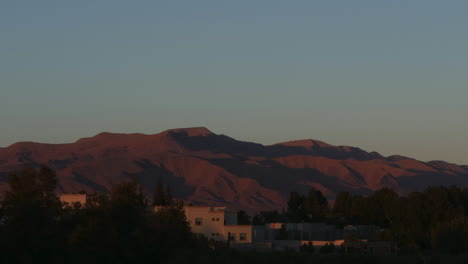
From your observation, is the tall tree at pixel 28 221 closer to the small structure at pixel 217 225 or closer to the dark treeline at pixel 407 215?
the dark treeline at pixel 407 215

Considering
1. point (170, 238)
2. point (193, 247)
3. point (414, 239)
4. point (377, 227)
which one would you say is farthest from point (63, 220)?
point (377, 227)

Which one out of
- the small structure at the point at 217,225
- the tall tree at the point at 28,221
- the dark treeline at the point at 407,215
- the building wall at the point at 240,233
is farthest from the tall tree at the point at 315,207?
the tall tree at the point at 28,221

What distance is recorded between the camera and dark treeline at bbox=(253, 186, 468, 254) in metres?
89.1

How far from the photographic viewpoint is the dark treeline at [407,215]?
8906cm

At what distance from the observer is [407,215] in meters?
104

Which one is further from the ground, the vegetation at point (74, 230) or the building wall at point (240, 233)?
the building wall at point (240, 233)

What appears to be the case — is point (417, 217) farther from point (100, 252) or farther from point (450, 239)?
point (100, 252)

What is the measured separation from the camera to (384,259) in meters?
62.1

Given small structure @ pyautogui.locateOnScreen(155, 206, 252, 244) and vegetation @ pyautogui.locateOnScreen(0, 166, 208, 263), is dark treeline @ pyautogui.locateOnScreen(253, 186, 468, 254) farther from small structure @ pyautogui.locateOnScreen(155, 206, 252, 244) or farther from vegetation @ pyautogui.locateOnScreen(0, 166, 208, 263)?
vegetation @ pyautogui.locateOnScreen(0, 166, 208, 263)

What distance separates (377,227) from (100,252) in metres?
70.9

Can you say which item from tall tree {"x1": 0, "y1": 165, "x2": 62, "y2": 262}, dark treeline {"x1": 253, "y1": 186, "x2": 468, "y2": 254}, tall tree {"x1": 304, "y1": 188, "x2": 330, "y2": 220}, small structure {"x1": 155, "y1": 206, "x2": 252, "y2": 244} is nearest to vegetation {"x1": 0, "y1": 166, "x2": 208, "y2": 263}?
tall tree {"x1": 0, "y1": 165, "x2": 62, "y2": 262}

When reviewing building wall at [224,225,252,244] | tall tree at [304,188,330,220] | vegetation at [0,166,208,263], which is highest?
tall tree at [304,188,330,220]

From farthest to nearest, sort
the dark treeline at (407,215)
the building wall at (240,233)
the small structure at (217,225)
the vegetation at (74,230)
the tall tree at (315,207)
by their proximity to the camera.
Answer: the tall tree at (315,207) < the small structure at (217,225) < the building wall at (240,233) < the dark treeline at (407,215) < the vegetation at (74,230)

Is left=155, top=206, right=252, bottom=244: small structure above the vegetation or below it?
above
